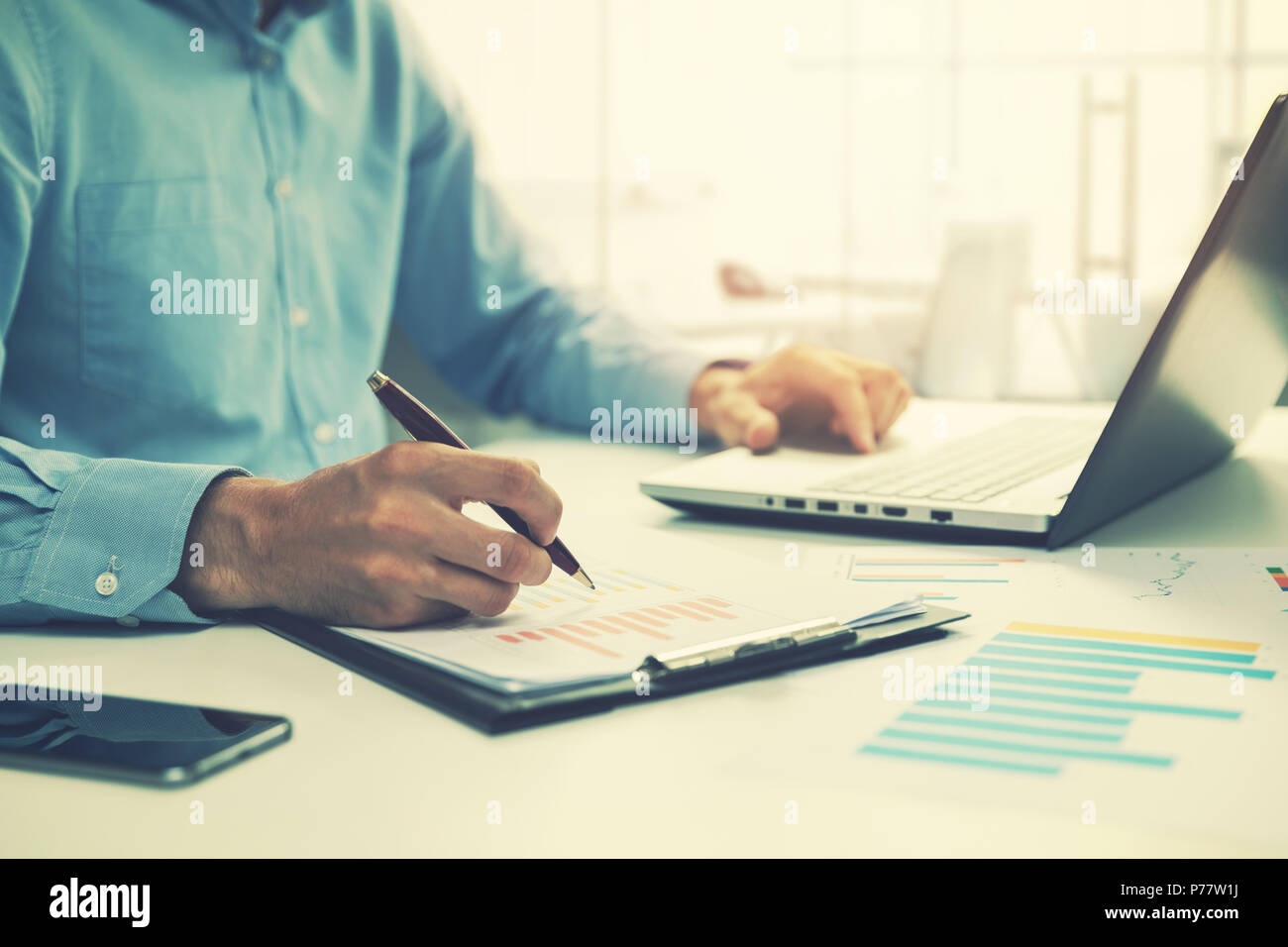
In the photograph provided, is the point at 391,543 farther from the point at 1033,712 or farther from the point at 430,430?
the point at 1033,712

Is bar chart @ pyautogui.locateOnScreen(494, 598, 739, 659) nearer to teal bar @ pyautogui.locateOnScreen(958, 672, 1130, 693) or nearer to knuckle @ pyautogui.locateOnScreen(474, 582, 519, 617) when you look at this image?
knuckle @ pyautogui.locateOnScreen(474, 582, 519, 617)

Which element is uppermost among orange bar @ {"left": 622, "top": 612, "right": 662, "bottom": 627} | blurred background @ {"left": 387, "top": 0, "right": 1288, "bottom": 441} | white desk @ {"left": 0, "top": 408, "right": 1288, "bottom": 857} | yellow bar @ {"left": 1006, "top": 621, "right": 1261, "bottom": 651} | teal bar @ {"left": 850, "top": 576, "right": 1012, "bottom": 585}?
blurred background @ {"left": 387, "top": 0, "right": 1288, "bottom": 441}

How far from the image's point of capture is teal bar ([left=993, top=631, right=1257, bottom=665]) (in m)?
0.55

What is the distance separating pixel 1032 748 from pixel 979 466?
503mm

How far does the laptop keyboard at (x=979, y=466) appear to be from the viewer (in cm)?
84

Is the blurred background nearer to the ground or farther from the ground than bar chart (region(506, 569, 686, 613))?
farther from the ground

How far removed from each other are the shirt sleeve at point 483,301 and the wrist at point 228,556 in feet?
2.31

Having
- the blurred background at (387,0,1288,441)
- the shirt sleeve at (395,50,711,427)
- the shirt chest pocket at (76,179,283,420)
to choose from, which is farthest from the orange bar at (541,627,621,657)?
the blurred background at (387,0,1288,441)

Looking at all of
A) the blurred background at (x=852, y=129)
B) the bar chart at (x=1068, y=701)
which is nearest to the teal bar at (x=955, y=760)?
the bar chart at (x=1068, y=701)

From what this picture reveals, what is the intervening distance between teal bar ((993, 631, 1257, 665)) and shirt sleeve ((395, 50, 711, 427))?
0.77 m

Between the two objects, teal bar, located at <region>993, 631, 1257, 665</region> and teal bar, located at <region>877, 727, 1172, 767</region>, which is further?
teal bar, located at <region>993, 631, 1257, 665</region>

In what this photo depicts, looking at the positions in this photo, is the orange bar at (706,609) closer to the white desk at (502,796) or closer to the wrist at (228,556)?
the white desk at (502,796)
